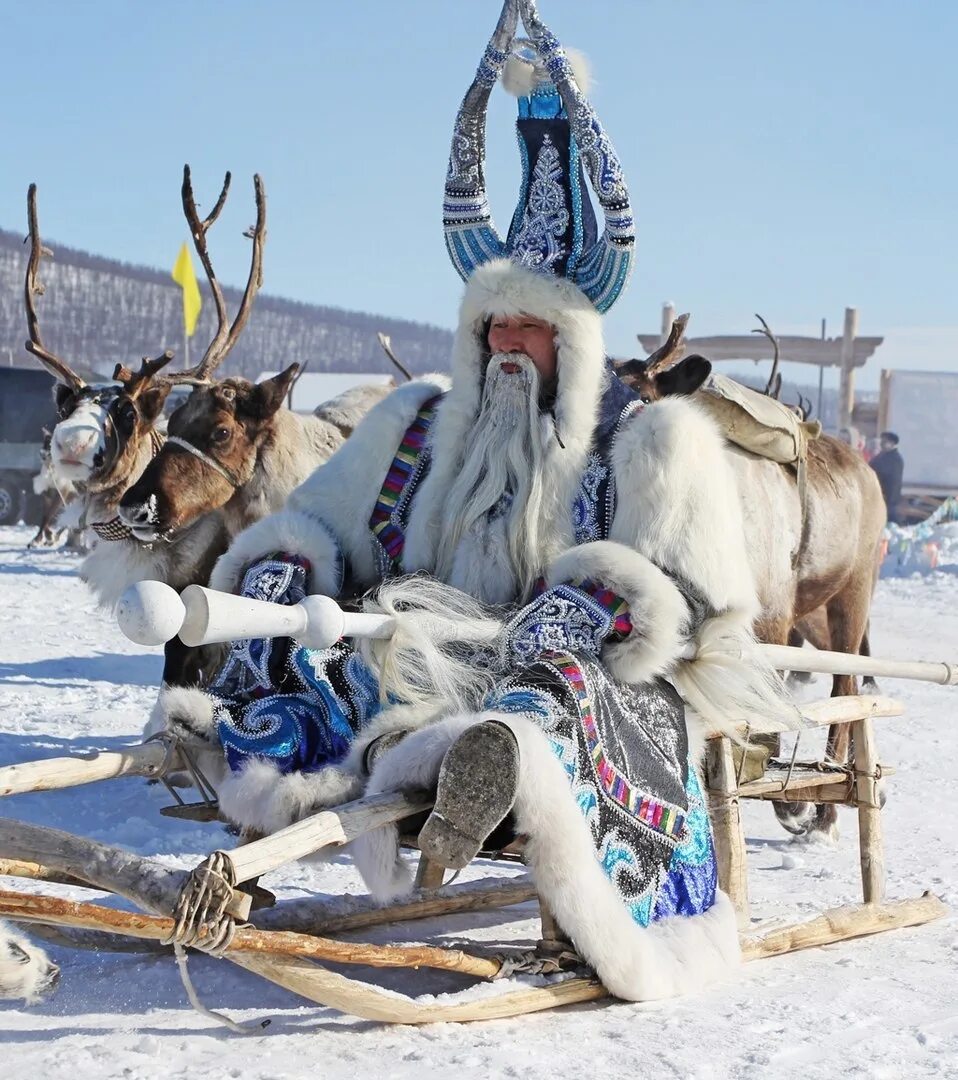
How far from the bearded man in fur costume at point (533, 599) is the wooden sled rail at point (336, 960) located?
0.49ft

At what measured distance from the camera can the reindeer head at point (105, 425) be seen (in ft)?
16.5

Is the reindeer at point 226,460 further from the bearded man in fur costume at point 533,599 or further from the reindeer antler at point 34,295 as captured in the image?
the bearded man in fur costume at point 533,599

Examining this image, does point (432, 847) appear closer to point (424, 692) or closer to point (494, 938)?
point (424, 692)

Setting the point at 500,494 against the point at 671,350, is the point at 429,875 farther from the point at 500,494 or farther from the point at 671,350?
the point at 671,350

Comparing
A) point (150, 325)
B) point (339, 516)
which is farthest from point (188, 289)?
point (150, 325)

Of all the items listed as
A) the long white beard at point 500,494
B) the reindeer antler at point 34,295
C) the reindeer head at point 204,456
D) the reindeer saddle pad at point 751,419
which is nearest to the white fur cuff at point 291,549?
the long white beard at point 500,494

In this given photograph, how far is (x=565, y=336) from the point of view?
124 inches

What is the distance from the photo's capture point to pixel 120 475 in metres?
5.11

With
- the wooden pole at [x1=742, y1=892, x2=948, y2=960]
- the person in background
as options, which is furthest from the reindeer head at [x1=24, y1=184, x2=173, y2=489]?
the person in background

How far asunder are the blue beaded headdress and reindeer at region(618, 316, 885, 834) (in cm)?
155

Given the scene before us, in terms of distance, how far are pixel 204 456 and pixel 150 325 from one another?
47.0 meters

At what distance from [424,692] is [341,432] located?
2560 millimetres

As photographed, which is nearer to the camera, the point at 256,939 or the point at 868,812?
the point at 256,939

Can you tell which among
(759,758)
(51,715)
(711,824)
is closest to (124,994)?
(711,824)
